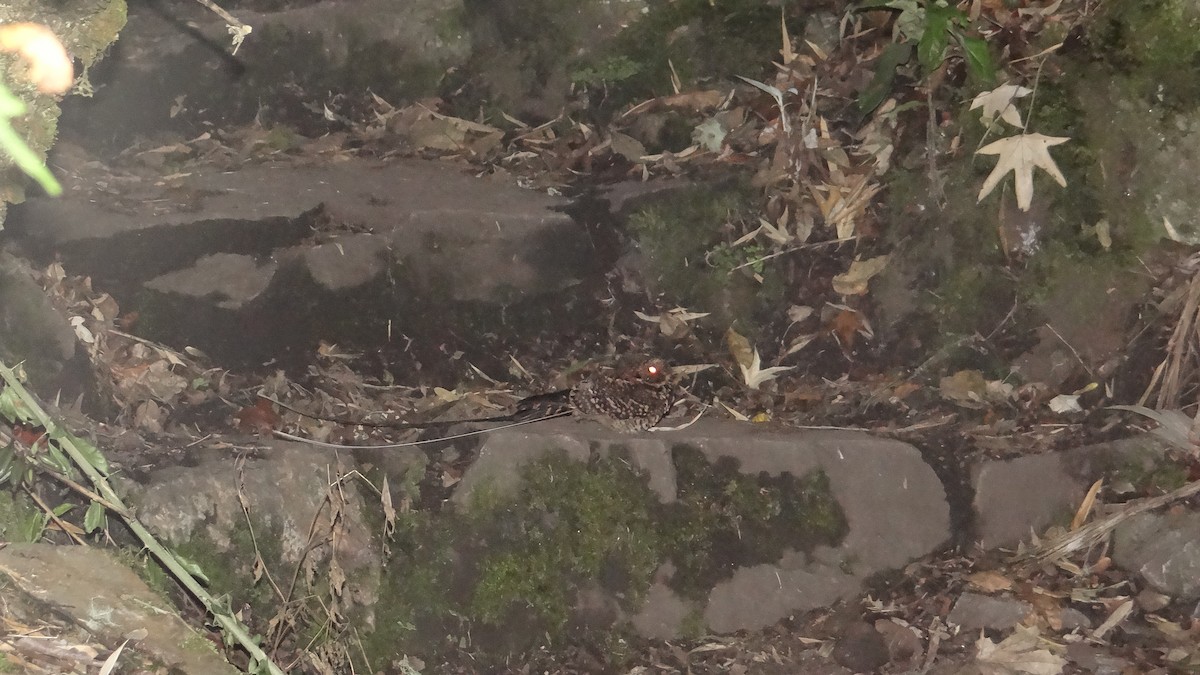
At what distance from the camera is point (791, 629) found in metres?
2.76

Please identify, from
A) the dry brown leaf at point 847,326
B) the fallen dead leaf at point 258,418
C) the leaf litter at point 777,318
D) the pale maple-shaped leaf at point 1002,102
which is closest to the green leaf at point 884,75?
the leaf litter at point 777,318

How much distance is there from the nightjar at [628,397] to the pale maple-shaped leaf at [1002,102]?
1.46 m

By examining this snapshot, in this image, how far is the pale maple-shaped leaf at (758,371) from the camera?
287 cm

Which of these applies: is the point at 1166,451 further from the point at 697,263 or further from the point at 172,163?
the point at 172,163

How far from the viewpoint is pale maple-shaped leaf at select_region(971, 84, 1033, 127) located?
2.60 meters

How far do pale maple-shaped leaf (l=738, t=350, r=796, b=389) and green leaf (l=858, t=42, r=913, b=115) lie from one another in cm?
100

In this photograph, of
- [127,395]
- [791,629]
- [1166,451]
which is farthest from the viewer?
[127,395]

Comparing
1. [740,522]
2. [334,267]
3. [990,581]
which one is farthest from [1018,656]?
[334,267]

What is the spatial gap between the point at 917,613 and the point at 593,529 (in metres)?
1.22

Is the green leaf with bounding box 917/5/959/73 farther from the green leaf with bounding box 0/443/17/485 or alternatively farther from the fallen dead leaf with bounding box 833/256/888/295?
the green leaf with bounding box 0/443/17/485

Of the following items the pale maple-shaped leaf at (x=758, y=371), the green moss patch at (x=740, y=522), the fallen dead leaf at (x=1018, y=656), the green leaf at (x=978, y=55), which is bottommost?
the fallen dead leaf at (x=1018, y=656)

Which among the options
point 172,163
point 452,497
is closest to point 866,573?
point 452,497

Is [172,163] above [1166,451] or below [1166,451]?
above

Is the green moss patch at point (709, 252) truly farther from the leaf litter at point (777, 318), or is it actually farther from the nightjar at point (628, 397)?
the nightjar at point (628, 397)
